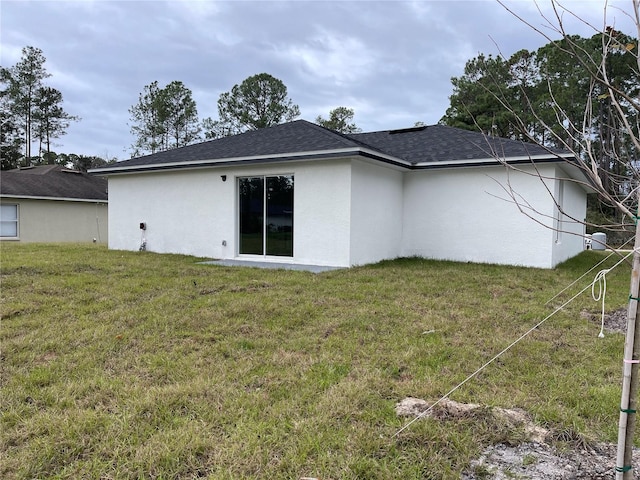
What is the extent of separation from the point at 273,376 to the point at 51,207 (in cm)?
2113

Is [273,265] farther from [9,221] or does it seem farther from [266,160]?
[9,221]

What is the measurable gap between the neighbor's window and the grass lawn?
15.3 meters

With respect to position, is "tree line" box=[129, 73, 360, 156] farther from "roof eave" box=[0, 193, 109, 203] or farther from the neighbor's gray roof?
the neighbor's gray roof

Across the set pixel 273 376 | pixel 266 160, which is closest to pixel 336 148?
pixel 266 160

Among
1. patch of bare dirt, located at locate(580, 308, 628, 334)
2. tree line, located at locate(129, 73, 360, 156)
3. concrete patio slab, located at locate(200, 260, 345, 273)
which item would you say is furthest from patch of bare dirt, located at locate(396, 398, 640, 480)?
tree line, located at locate(129, 73, 360, 156)

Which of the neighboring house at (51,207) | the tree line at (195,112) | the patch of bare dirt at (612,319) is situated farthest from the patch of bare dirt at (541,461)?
→ the tree line at (195,112)

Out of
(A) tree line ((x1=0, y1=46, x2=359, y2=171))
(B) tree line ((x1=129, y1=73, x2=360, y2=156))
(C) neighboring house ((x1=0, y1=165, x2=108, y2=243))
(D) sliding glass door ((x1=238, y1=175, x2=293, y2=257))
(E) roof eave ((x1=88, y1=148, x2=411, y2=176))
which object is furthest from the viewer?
(B) tree line ((x1=129, y1=73, x2=360, y2=156))

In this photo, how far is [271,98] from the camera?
27891 millimetres

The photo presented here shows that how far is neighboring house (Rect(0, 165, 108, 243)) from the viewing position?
1856 centimetres

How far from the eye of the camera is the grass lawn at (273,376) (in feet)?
7.11

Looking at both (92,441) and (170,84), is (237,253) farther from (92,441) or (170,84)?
(170,84)

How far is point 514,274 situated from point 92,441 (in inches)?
304

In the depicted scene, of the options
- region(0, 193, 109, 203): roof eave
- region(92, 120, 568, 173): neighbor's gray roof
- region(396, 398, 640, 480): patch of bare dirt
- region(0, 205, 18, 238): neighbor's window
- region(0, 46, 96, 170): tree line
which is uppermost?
region(0, 46, 96, 170): tree line

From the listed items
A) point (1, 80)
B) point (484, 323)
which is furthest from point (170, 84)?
point (484, 323)
